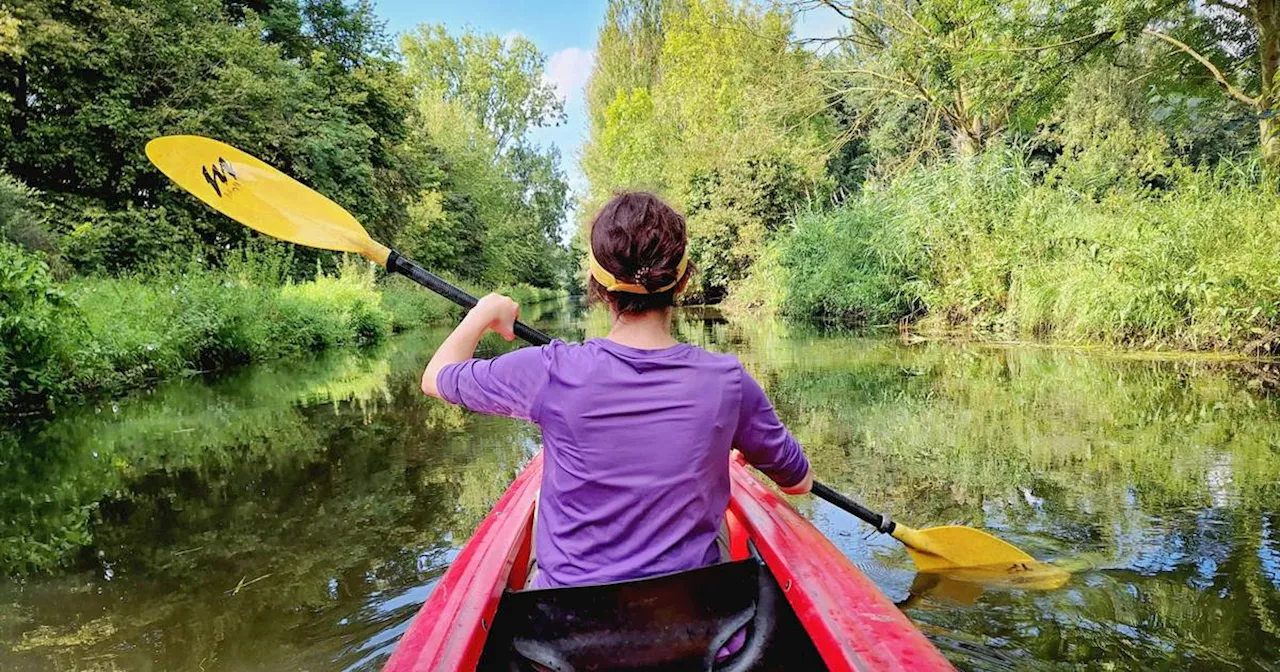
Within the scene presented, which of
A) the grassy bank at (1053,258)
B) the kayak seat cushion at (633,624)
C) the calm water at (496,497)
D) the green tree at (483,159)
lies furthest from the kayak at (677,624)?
the green tree at (483,159)

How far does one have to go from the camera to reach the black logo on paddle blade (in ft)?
10.2

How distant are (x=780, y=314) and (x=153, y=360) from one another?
12.3 meters

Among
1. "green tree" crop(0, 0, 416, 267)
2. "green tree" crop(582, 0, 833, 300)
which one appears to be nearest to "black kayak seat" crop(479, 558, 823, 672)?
"green tree" crop(0, 0, 416, 267)

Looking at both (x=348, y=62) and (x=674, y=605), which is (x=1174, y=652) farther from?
(x=348, y=62)

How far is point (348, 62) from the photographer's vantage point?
20312 millimetres

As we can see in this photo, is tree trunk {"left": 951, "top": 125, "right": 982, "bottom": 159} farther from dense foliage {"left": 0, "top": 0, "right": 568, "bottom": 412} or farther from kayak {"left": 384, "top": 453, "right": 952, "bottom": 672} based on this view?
kayak {"left": 384, "top": 453, "right": 952, "bottom": 672}

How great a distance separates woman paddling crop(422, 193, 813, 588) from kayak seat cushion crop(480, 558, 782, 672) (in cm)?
5

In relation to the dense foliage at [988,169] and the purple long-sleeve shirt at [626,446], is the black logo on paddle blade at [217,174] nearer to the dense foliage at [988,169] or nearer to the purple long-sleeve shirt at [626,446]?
the purple long-sleeve shirt at [626,446]

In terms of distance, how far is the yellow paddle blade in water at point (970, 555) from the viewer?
2.63m

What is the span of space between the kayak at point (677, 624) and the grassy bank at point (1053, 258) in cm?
636

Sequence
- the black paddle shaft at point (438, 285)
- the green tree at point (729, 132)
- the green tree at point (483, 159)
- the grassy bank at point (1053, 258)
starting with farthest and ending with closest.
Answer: the green tree at point (483, 159) < the green tree at point (729, 132) < the grassy bank at point (1053, 258) < the black paddle shaft at point (438, 285)

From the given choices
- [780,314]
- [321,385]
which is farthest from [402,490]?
[780,314]

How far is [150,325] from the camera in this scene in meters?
8.30

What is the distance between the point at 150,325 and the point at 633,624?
8.82 metres
